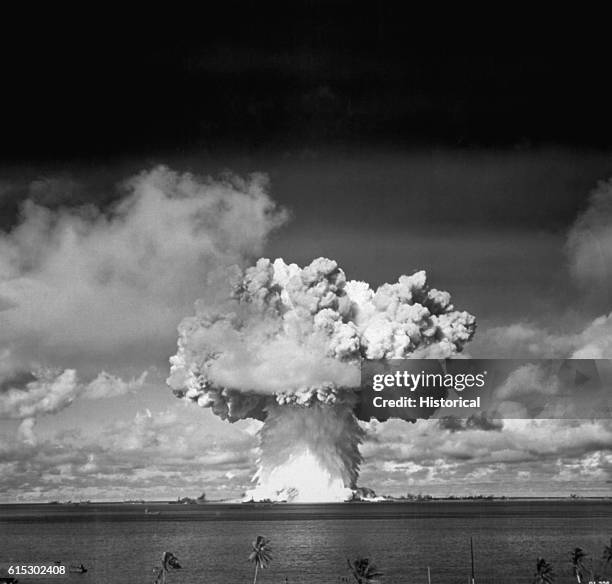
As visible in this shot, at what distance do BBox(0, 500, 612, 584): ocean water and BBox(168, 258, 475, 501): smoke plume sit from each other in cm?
146

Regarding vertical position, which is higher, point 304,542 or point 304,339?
point 304,339

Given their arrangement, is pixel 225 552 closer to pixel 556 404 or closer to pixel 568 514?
pixel 568 514

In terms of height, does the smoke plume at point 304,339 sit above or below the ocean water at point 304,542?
above

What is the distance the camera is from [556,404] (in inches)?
334

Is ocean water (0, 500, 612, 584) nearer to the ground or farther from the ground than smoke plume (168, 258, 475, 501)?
nearer to the ground

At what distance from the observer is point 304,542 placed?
12.2 meters

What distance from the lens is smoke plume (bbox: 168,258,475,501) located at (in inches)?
342

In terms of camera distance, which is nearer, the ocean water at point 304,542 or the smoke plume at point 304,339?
the smoke plume at point 304,339

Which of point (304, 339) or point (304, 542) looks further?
point (304, 542)

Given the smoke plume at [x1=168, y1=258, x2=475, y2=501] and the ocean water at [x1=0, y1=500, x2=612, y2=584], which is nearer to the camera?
the smoke plume at [x1=168, y1=258, x2=475, y2=501]

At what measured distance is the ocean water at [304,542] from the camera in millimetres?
10211

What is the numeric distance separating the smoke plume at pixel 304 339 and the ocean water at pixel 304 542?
1.46m

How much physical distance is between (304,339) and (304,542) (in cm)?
392

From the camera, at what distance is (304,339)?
920cm
